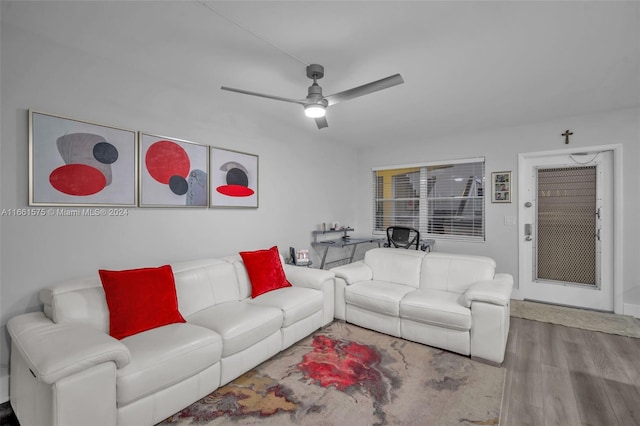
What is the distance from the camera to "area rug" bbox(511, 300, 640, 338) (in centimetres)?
324

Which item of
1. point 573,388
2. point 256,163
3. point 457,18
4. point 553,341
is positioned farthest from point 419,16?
point 553,341

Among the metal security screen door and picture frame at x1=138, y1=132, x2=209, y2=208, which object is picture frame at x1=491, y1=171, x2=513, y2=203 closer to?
the metal security screen door

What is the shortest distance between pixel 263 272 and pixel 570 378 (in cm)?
Answer: 278

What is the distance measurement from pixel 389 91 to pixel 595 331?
346 centimetres

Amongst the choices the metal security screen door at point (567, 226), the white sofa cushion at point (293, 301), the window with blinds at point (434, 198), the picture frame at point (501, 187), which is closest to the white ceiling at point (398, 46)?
the metal security screen door at point (567, 226)

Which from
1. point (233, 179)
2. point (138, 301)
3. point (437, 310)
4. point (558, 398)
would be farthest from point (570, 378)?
point (233, 179)

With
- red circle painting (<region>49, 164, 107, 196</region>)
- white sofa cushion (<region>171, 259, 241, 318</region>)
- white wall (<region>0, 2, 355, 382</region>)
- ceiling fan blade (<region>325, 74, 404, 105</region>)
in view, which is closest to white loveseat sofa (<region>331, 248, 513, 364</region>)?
white sofa cushion (<region>171, 259, 241, 318</region>)

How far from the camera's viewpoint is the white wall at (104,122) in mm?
2020

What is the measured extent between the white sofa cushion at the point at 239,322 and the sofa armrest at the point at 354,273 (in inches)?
42.2

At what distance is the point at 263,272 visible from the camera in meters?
3.09

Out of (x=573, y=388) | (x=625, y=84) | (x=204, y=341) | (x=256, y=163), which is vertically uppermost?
(x=625, y=84)

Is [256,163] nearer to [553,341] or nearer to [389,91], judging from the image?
[389,91]

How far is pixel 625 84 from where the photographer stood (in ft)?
9.59

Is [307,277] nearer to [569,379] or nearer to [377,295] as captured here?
[377,295]
